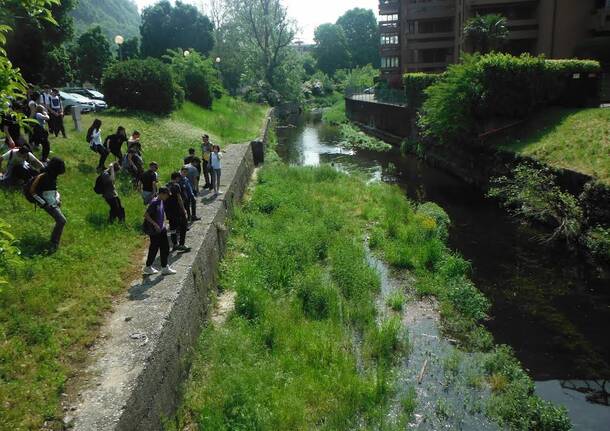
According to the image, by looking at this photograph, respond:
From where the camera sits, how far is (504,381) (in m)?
8.24

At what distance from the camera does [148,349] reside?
20.4 feet

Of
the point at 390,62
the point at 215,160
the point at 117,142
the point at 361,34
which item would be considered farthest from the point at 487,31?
the point at 361,34

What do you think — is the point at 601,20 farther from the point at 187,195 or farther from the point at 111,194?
the point at 111,194

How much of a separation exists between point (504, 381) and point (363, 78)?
2646 inches

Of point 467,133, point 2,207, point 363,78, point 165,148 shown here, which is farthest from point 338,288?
point 363,78

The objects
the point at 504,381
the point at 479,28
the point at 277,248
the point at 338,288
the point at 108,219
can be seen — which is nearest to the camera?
the point at 504,381

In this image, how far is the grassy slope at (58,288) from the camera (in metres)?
5.39

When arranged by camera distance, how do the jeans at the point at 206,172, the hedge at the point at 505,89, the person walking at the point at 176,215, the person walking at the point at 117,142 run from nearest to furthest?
1. the person walking at the point at 176,215
2. the person walking at the point at 117,142
3. the jeans at the point at 206,172
4. the hedge at the point at 505,89

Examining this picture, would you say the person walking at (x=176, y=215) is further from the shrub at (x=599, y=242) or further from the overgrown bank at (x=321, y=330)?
the shrub at (x=599, y=242)

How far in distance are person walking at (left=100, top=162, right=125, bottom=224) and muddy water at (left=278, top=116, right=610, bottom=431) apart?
8.35 m

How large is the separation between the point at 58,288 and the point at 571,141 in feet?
58.0

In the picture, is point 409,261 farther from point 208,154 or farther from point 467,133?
point 467,133

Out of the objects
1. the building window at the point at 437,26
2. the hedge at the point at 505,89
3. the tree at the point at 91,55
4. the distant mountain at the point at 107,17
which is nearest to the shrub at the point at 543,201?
the hedge at the point at 505,89

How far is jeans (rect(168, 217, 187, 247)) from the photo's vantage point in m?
9.47
